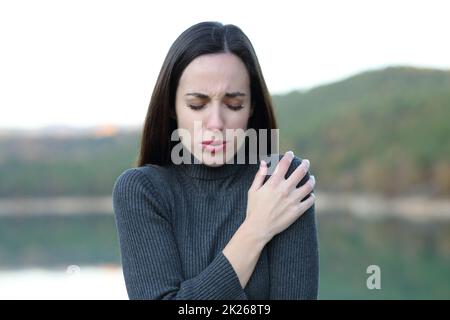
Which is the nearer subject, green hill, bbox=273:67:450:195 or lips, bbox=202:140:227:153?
lips, bbox=202:140:227:153

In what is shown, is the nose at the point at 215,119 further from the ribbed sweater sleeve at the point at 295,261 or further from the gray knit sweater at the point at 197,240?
the ribbed sweater sleeve at the point at 295,261

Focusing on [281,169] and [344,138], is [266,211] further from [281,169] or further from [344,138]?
[344,138]

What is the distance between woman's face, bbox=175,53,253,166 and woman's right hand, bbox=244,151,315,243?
0.10m

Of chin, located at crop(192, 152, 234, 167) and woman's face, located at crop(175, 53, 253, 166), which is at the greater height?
woman's face, located at crop(175, 53, 253, 166)

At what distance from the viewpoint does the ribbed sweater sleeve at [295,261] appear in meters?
1.75

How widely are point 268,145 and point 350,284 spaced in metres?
13.3

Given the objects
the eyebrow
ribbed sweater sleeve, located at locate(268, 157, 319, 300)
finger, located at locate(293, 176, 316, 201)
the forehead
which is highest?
the forehead

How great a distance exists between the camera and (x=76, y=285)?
11117 mm

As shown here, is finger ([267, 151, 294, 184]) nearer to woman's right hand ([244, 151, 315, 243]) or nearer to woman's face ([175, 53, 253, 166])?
woman's right hand ([244, 151, 315, 243])

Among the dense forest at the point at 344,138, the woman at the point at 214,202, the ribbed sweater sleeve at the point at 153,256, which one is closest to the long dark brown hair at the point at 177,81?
the woman at the point at 214,202

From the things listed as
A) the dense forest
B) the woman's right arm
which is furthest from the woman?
the dense forest

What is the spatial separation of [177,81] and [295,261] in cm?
48

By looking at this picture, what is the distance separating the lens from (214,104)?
1.77 metres

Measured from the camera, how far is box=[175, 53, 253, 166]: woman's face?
1.77 meters
